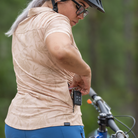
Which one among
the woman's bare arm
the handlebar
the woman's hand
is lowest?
the handlebar

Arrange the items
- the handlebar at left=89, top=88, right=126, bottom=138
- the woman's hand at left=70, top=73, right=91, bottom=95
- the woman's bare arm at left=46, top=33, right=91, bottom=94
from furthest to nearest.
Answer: the handlebar at left=89, top=88, right=126, bottom=138 → the woman's hand at left=70, top=73, right=91, bottom=95 → the woman's bare arm at left=46, top=33, right=91, bottom=94

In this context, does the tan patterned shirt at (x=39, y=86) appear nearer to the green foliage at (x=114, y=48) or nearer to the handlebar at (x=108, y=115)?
the handlebar at (x=108, y=115)

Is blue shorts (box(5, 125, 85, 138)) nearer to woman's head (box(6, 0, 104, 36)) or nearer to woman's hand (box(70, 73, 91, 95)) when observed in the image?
woman's hand (box(70, 73, 91, 95))

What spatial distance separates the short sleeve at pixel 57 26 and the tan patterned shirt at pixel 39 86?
24 millimetres

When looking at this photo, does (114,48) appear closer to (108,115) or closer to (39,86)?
(108,115)

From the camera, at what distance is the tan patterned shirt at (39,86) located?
1.68 m

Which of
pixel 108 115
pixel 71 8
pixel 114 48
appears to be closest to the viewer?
pixel 71 8

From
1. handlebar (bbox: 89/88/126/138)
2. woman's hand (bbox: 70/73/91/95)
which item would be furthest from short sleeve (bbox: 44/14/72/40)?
handlebar (bbox: 89/88/126/138)

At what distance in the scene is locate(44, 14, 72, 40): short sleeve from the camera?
149 cm

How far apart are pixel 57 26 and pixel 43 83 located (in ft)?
1.45

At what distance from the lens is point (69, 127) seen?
68.4 inches

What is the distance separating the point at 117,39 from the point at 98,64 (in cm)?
181

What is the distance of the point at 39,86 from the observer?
1.73m

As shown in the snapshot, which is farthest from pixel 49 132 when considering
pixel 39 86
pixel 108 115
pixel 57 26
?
pixel 108 115
